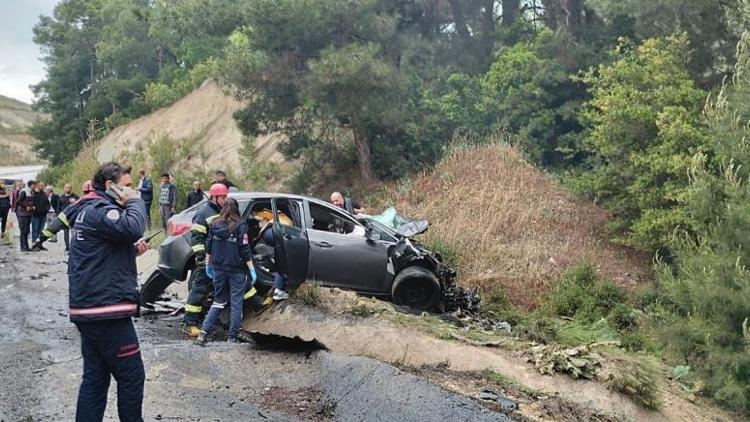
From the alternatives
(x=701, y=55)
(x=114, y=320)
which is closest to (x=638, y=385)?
(x=114, y=320)

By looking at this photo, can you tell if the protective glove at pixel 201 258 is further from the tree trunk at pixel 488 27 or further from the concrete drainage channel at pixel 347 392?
the tree trunk at pixel 488 27

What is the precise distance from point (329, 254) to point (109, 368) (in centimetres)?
508

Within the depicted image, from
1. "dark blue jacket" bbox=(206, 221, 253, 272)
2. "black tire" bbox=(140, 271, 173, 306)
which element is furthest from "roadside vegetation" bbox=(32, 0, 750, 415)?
"black tire" bbox=(140, 271, 173, 306)

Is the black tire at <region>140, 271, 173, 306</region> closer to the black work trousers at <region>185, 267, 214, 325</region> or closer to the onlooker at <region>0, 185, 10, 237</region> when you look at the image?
the black work trousers at <region>185, 267, 214, 325</region>

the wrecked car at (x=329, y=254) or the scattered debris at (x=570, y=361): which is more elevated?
the wrecked car at (x=329, y=254)

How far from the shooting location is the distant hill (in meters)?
77.9

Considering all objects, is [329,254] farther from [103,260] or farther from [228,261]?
[103,260]

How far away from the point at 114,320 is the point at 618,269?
41.7 ft

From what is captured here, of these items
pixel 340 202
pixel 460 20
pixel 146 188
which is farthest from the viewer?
pixel 460 20

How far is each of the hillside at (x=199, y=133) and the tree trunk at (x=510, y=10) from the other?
32.2 feet

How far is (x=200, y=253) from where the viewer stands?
7.95 metres

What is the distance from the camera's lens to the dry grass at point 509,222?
14.1 metres

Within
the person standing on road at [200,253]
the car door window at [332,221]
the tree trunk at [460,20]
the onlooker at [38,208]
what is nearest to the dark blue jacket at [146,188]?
the onlooker at [38,208]

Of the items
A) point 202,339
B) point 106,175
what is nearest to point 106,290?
point 106,175
